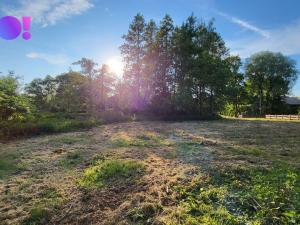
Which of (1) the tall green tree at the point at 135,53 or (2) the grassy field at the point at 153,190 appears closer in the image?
(2) the grassy field at the point at 153,190

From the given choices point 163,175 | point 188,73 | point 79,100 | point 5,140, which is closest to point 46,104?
point 79,100

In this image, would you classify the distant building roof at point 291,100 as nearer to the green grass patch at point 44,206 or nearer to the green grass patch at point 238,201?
the green grass patch at point 238,201

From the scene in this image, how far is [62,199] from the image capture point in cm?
345

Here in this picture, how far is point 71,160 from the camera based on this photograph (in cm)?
577

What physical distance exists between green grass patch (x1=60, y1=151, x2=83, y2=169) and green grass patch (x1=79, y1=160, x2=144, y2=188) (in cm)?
74

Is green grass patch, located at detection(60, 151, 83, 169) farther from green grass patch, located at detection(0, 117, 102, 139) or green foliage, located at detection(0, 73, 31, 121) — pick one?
green grass patch, located at detection(0, 117, 102, 139)

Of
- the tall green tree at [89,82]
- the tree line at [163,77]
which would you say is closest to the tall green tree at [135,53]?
the tree line at [163,77]

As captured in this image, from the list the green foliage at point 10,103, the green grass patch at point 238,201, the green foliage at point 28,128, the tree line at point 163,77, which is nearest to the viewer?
the green grass patch at point 238,201

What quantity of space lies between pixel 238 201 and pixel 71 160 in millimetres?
4142

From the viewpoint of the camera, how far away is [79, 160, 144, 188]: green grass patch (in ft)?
13.5

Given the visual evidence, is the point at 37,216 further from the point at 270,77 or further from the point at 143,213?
the point at 270,77

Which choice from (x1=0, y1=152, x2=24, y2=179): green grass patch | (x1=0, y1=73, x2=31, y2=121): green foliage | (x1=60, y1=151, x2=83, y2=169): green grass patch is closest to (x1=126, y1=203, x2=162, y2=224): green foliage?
(x1=60, y1=151, x2=83, y2=169): green grass patch

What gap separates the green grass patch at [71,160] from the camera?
536 centimetres

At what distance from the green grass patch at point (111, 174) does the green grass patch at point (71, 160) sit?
74cm
